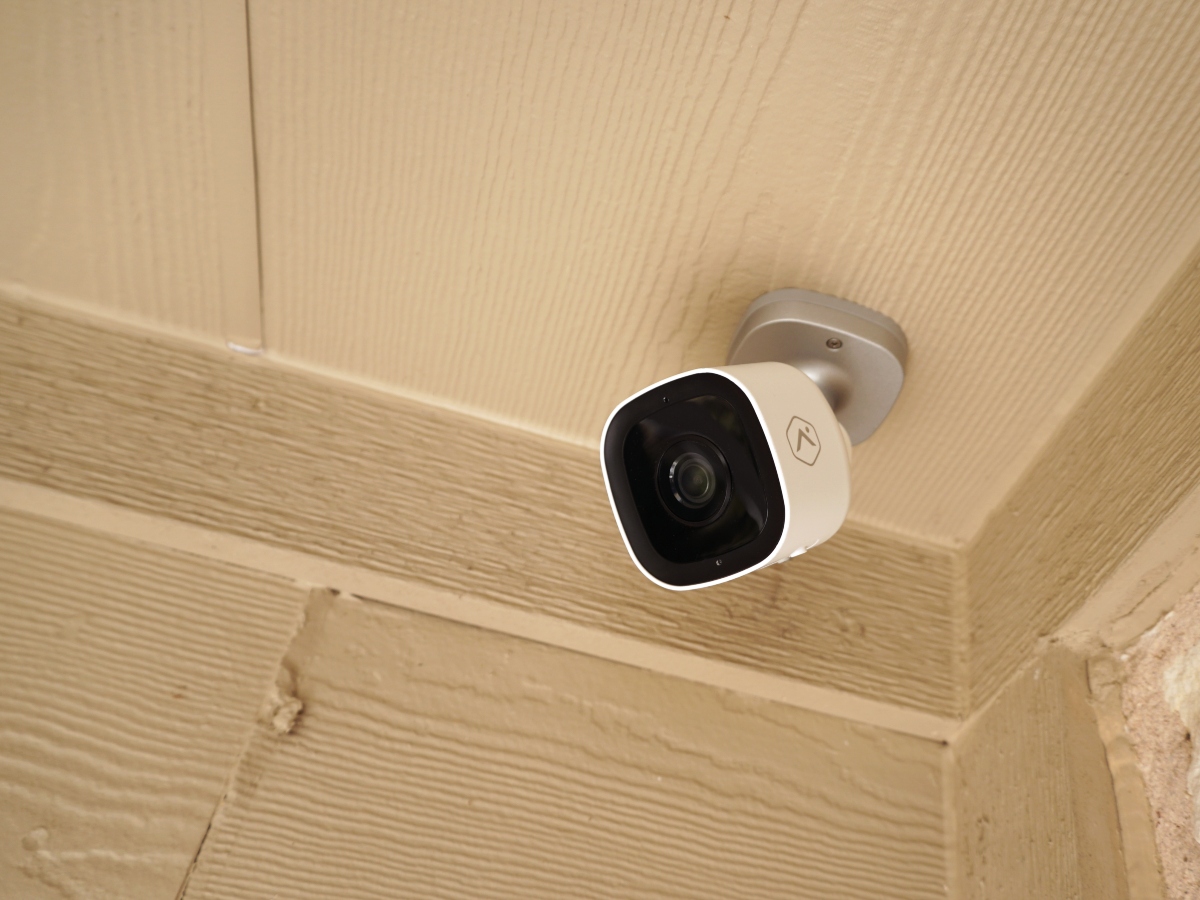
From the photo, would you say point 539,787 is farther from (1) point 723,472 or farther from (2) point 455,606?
(1) point 723,472

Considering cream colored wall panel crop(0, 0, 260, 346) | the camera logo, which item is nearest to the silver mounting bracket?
the camera logo

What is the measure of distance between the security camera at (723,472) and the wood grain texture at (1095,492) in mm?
211

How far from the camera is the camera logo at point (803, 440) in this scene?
0.51 meters

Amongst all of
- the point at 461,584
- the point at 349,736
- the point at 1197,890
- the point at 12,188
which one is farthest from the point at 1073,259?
the point at 12,188

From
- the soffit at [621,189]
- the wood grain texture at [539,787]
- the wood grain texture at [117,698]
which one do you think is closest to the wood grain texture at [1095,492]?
the soffit at [621,189]

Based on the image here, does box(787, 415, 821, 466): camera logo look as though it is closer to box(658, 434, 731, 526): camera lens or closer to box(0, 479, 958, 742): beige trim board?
box(658, 434, 731, 526): camera lens

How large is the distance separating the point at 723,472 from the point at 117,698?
0.47m

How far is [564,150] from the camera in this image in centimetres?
64

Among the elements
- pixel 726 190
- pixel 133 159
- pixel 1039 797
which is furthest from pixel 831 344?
pixel 133 159

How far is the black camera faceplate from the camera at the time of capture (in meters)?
0.50

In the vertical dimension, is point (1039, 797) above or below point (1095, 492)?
below

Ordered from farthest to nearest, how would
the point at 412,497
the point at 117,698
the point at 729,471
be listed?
the point at 412,497 < the point at 117,698 < the point at 729,471

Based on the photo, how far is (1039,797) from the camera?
1.96ft

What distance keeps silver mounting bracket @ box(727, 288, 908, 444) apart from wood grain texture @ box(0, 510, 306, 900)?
43cm
